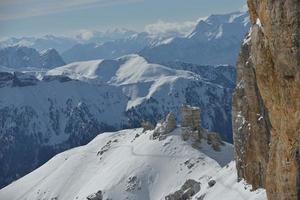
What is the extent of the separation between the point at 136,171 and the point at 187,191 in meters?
31.9

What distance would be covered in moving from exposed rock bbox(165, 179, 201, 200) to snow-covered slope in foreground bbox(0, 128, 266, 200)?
8.75 feet

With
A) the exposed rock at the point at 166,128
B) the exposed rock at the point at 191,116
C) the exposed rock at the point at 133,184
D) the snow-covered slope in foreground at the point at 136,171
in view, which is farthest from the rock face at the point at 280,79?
the exposed rock at the point at 166,128

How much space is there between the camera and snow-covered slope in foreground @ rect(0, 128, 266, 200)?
148 m

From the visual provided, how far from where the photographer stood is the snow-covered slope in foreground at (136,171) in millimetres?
148250

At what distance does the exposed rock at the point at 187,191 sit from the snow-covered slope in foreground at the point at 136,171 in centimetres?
267

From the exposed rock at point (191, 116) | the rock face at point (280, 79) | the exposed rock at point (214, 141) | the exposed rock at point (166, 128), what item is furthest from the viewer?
the exposed rock at point (166, 128)

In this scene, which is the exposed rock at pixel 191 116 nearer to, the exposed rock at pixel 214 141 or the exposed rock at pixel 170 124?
the exposed rock at pixel 214 141

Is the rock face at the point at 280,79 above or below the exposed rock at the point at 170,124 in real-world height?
above

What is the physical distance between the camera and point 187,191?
131 m

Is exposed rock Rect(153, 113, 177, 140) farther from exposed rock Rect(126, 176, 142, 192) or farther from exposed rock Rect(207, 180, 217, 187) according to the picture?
exposed rock Rect(207, 180, 217, 187)

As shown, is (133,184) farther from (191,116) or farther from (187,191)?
(187,191)

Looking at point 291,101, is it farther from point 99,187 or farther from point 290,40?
point 99,187

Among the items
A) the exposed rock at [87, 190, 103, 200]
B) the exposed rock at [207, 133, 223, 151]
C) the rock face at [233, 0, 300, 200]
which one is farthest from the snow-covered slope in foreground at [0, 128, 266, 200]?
the rock face at [233, 0, 300, 200]

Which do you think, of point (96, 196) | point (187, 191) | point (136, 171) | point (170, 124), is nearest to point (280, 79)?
point (187, 191)
